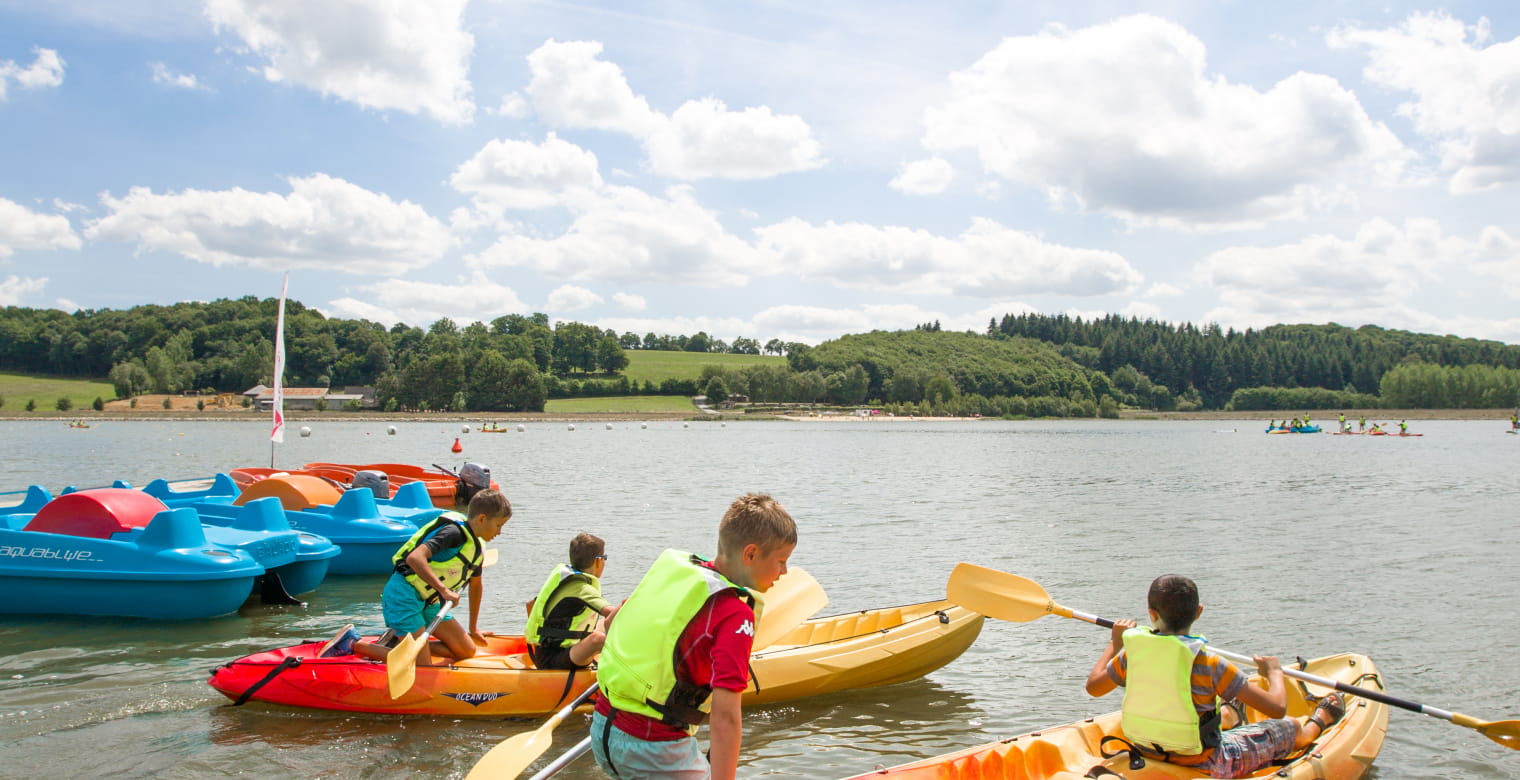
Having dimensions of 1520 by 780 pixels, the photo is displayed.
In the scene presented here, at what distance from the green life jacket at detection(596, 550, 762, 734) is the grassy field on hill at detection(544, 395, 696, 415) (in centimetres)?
14092

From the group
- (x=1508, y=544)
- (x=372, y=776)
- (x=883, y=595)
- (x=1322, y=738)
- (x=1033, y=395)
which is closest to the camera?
(x=1322, y=738)

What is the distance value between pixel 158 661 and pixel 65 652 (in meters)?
1.27

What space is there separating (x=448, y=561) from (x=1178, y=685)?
226 inches

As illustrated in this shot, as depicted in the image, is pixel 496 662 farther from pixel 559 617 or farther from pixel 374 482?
pixel 374 482

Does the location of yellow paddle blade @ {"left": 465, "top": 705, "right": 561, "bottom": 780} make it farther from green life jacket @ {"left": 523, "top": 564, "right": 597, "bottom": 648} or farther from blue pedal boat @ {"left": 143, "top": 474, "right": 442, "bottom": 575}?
blue pedal boat @ {"left": 143, "top": 474, "right": 442, "bottom": 575}

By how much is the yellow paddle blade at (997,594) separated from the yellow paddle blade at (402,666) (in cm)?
456

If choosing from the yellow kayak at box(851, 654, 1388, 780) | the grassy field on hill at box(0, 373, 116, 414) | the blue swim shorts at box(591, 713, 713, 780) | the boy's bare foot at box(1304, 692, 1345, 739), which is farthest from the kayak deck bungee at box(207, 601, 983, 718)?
the grassy field on hill at box(0, 373, 116, 414)

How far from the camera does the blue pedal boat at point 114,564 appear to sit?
432 inches

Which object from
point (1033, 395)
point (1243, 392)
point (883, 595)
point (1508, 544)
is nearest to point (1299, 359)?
point (1243, 392)

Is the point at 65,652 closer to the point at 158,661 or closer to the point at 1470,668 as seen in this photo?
the point at 158,661

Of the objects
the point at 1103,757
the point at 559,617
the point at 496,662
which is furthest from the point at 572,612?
the point at 1103,757

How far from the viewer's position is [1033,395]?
596 ft

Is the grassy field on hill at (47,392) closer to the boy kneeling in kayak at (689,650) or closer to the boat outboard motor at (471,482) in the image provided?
the boat outboard motor at (471,482)

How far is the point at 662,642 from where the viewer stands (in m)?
3.52
